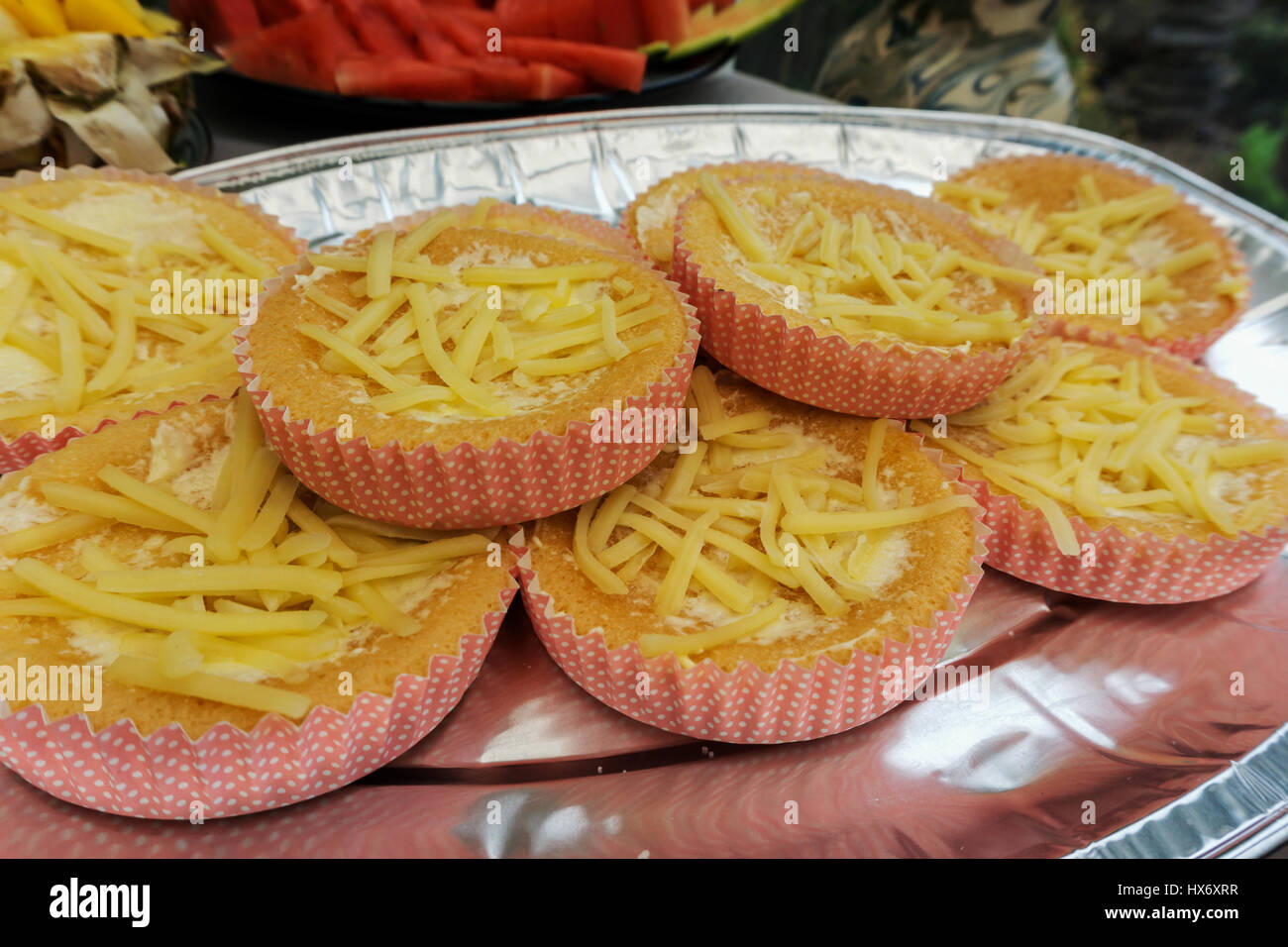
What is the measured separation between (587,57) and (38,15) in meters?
1.98

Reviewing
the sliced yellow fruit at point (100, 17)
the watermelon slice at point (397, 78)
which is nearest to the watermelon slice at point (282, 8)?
the watermelon slice at point (397, 78)

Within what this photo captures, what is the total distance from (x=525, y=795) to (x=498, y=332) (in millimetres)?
961

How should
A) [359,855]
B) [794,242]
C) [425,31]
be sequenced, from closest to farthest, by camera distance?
[359,855], [794,242], [425,31]

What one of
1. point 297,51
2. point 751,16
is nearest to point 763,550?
point 297,51

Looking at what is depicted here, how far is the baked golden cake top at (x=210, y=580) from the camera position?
5.06ft

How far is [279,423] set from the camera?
175 cm

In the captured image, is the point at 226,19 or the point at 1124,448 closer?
the point at 1124,448

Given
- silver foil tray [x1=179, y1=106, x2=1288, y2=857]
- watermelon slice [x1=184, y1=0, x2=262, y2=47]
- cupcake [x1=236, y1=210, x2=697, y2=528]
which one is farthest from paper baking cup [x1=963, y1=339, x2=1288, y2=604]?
watermelon slice [x1=184, y1=0, x2=262, y2=47]

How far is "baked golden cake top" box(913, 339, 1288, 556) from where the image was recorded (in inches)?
82.8

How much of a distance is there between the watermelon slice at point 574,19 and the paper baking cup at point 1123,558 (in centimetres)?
279

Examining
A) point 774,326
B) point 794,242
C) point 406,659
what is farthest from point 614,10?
point 406,659

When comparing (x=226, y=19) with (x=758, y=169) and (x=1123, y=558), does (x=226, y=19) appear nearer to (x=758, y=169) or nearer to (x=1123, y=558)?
(x=758, y=169)

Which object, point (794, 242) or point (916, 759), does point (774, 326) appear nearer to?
point (794, 242)

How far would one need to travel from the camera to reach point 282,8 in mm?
3527
